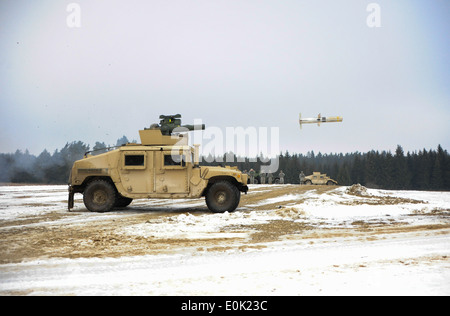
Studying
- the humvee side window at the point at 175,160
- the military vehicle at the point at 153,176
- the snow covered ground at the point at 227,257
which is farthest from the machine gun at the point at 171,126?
the snow covered ground at the point at 227,257

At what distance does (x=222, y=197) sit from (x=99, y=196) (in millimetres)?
3891

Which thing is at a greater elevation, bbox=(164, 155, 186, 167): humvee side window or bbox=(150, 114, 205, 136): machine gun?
bbox=(150, 114, 205, 136): machine gun

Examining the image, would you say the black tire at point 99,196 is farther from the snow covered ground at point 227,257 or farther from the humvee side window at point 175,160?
the snow covered ground at point 227,257

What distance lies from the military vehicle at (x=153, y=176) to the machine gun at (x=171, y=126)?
14.7 inches

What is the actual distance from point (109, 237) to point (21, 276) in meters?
2.21

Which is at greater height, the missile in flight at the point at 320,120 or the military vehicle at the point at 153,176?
the missile in flight at the point at 320,120

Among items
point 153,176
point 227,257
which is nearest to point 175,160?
point 153,176

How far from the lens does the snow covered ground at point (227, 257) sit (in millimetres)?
3090

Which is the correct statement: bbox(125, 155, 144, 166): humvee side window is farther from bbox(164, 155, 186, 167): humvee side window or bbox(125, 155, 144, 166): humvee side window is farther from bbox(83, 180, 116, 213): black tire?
bbox(83, 180, 116, 213): black tire

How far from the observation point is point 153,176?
33.5 ft

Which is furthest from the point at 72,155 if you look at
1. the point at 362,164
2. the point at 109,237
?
the point at 362,164

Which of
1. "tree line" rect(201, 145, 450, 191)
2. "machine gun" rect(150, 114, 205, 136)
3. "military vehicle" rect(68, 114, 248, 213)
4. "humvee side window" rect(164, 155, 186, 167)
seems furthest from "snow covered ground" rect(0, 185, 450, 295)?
"tree line" rect(201, 145, 450, 191)

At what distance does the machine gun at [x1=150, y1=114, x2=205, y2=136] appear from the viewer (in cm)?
1095

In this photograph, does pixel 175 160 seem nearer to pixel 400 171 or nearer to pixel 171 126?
pixel 171 126
